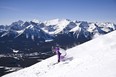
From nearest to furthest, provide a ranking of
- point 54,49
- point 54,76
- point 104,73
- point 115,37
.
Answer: point 104,73 < point 54,76 < point 54,49 < point 115,37

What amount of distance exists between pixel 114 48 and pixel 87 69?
9662mm

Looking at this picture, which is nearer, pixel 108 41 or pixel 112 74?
pixel 112 74

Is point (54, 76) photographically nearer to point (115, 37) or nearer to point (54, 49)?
point (54, 49)

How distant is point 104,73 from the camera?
18969 millimetres

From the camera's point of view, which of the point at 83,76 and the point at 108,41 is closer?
the point at 83,76

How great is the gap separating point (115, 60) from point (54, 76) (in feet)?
25.7

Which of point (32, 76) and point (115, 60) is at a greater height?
point (115, 60)

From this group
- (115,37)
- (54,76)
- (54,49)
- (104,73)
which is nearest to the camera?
(104,73)

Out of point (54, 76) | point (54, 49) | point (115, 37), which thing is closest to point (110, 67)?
point (54, 76)

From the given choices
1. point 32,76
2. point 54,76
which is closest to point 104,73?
point 54,76

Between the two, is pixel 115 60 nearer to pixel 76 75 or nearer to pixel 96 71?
pixel 96 71

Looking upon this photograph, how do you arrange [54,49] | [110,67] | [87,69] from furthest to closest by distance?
[54,49] < [87,69] < [110,67]

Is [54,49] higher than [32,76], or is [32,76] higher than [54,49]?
[54,49]

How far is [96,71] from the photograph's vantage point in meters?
20.5
